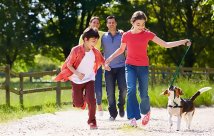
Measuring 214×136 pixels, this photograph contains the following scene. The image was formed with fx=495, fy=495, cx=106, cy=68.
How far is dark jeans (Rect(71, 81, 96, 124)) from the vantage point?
25.1ft

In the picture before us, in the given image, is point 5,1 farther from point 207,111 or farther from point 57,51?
point 207,111

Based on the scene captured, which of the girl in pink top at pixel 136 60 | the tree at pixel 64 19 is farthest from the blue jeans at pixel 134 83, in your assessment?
the tree at pixel 64 19

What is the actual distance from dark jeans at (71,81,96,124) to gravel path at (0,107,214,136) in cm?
26

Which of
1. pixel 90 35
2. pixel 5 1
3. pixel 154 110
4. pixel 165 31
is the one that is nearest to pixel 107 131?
pixel 90 35

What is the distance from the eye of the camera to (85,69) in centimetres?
776

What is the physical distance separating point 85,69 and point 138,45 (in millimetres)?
941

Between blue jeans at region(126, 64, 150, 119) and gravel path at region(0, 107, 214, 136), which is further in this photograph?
blue jeans at region(126, 64, 150, 119)

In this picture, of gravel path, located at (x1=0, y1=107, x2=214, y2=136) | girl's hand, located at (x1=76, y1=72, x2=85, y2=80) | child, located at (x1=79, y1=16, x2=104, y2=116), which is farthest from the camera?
child, located at (x1=79, y1=16, x2=104, y2=116)

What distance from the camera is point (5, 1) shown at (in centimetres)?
3912

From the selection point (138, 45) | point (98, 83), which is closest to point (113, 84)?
point (98, 83)

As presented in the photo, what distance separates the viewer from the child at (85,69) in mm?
7652

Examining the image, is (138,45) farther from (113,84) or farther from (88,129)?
(113,84)

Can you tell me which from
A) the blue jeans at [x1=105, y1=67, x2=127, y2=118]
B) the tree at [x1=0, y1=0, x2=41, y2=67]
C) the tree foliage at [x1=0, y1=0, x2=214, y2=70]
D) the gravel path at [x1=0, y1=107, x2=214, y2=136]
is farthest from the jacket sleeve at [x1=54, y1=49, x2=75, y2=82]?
the tree at [x1=0, y1=0, x2=41, y2=67]

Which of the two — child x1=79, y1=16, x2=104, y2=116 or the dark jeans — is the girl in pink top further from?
child x1=79, y1=16, x2=104, y2=116
